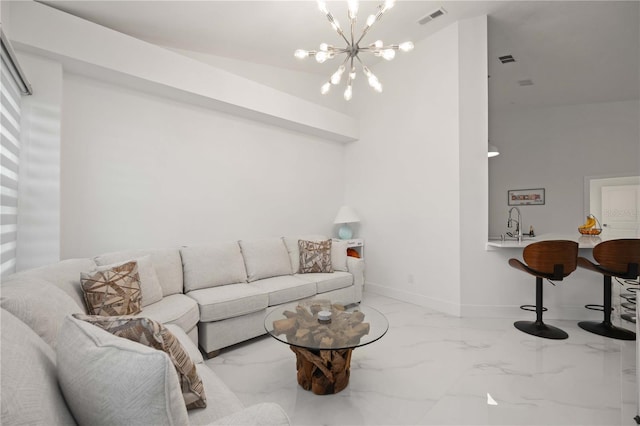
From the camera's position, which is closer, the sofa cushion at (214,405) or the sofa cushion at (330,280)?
the sofa cushion at (214,405)

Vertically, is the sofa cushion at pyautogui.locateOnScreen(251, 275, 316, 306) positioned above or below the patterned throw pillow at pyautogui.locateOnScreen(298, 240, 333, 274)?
below

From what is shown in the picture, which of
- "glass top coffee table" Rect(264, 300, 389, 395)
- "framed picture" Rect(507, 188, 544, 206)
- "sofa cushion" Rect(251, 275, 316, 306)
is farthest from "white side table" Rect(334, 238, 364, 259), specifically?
"framed picture" Rect(507, 188, 544, 206)

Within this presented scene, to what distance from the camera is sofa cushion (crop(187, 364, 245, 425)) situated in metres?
1.14

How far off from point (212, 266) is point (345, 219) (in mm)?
2202

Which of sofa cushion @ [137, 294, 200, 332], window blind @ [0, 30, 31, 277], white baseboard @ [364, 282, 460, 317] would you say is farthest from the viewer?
white baseboard @ [364, 282, 460, 317]

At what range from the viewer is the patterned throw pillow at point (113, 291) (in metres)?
1.98

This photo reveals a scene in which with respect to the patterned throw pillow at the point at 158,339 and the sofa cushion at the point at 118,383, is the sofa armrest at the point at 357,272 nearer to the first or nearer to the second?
the patterned throw pillow at the point at 158,339

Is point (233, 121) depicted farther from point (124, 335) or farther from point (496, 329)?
point (496, 329)

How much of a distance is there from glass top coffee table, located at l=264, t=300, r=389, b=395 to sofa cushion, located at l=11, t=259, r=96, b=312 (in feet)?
4.03

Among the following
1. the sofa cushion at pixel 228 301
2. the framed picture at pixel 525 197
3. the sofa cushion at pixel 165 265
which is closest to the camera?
the sofa cushion at pixel 228 301

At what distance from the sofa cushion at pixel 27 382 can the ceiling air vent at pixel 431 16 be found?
4077mm

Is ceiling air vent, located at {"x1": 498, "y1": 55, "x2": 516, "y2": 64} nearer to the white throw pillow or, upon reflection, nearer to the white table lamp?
the white table lamp

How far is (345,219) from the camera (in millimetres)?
4648

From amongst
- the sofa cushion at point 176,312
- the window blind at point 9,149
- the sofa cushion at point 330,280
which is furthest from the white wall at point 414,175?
the window blind at point 9,149
